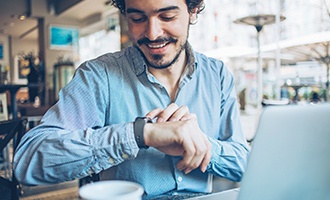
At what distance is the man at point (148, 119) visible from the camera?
0.89 metres

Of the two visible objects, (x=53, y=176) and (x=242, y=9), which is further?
(x=242, y=9)

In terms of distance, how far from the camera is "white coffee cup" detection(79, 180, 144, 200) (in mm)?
456

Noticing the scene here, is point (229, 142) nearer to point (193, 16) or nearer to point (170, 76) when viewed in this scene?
point (170, 76)

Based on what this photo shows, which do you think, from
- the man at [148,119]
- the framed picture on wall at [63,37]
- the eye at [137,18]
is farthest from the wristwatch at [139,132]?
the framed picture on wall at [63,37]

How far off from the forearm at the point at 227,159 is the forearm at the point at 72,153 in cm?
32

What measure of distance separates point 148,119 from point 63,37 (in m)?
9.44

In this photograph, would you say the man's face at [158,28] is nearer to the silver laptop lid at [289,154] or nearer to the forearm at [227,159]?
the forearm at [227,159]

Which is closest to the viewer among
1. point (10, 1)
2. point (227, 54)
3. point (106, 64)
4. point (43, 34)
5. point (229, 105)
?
point (106, 64)

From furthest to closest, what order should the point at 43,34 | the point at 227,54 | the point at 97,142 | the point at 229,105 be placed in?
the point at 43,34 → the point at 227,54 → the point at 229,105 → the point at 97,142

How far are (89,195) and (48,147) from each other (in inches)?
19.4

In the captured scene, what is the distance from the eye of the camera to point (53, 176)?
932 millimetres

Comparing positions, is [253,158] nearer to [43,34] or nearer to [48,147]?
[48,147]

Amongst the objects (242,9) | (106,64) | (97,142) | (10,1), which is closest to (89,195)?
(97,142)

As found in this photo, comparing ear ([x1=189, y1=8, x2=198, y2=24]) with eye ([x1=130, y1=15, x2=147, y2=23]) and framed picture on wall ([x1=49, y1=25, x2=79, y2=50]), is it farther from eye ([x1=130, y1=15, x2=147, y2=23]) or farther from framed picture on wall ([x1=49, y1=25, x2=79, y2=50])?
framed picture on wall ([x1=49, y1=25, x2=79, y2=50])
